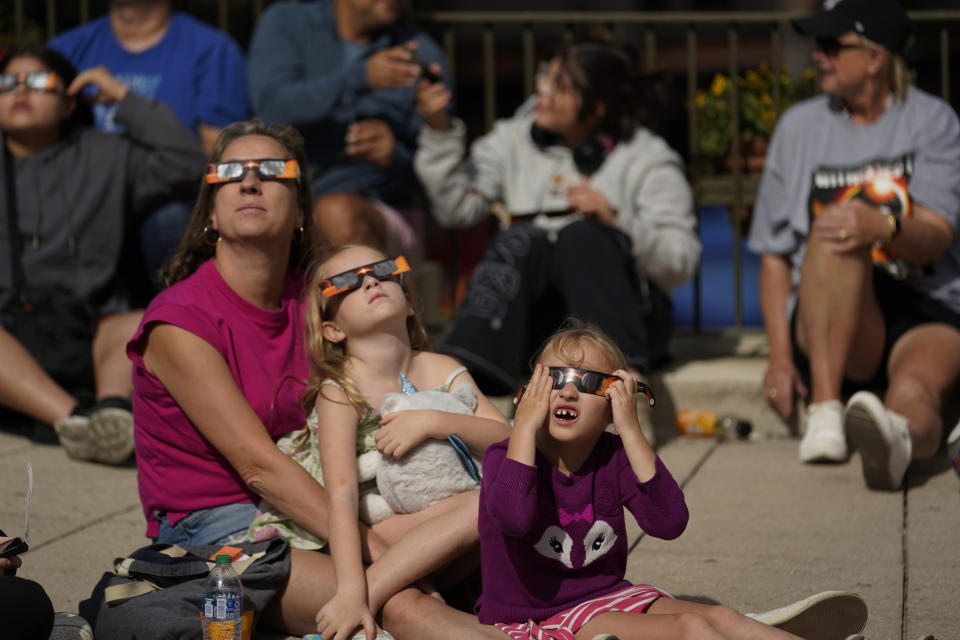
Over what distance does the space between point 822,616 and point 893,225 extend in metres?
2.22

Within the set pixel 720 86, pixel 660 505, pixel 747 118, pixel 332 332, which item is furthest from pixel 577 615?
pixel 720 86

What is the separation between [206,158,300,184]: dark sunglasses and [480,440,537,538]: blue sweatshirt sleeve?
3.97ft

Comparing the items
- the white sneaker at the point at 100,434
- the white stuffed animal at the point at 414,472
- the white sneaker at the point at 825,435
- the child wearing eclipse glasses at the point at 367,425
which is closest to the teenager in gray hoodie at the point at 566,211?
the white sneaker at the point at 825,435

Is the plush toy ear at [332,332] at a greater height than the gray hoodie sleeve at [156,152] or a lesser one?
lesser

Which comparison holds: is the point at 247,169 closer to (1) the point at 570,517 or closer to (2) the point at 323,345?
(2) the point at 323,345

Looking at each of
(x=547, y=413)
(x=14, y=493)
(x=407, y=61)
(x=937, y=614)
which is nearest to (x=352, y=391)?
(x=547, y=413)

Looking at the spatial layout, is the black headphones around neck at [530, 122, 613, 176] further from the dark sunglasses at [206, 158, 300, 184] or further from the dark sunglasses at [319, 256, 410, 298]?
the dark sunglasses at [319, 256, 410, 298]

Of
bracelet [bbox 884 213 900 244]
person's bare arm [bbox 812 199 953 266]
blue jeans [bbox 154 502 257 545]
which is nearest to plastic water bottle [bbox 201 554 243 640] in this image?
blue jeans [bbox 154 502 257 545]

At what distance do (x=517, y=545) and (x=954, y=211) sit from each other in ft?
9.33

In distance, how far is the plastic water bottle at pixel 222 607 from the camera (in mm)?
2939

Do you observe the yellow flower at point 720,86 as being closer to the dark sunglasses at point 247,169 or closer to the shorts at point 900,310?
→ the shorts at point 900,310

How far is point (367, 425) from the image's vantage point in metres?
3.29

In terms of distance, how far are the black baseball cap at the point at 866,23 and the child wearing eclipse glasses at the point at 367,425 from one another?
246cm

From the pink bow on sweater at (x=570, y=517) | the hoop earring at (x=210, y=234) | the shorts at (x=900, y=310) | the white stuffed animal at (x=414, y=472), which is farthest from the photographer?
the shorts at (x=900, y=310)
